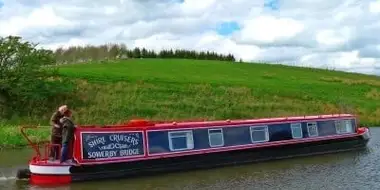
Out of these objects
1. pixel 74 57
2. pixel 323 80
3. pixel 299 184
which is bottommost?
pixel 299 184

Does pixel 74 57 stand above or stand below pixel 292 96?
above

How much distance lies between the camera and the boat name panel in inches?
680

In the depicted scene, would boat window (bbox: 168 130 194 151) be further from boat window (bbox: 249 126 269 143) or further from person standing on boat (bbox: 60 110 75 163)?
person standing on boat (bbox: 60 110 75 163)

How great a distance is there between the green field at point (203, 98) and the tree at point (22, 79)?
4.38 ft

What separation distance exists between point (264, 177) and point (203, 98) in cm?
2154

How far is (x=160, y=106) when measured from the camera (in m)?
36.1

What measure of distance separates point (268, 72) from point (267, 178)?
45.3 metres

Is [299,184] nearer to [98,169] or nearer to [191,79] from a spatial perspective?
[98,169]

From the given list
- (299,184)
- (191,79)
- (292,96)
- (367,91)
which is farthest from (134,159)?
(367,91)

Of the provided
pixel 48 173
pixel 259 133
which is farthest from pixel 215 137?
pixel 48 173

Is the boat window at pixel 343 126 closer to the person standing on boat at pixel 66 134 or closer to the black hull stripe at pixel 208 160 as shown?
the black hull stripe at pixel 208 160

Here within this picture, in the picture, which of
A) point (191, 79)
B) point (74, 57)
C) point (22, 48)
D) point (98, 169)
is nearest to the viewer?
point (98, 169)

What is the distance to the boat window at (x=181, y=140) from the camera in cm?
1908

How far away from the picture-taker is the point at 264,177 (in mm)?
17594
